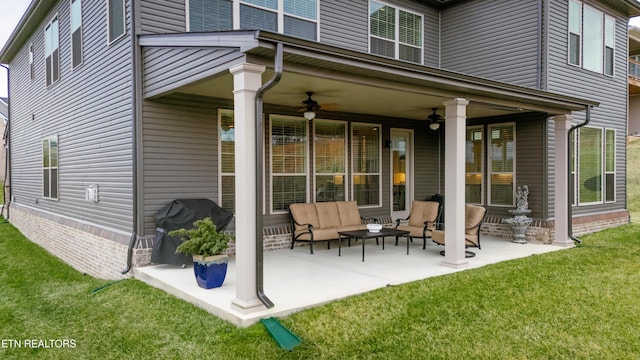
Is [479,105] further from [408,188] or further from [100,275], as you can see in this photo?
[100,275]

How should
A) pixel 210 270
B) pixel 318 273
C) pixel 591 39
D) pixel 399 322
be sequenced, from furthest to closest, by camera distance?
pixel 591 39
pixel 318 273
pixel 210 270
pixel 399 322

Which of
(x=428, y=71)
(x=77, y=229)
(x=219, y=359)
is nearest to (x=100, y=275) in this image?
(x=77, y=229)

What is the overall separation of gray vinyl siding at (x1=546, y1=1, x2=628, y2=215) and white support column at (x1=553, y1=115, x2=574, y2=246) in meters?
0.44

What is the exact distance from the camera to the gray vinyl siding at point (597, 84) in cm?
944

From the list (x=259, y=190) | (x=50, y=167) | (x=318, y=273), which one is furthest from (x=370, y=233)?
(x=50, y=167)

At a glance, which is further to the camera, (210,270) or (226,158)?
(226,158)

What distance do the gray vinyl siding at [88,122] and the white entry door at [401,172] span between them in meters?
5.63

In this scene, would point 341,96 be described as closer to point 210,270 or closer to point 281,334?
point 210,270

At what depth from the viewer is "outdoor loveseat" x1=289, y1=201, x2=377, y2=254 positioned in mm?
7848

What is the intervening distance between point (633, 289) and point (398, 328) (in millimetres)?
3455

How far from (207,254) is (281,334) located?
1755mm

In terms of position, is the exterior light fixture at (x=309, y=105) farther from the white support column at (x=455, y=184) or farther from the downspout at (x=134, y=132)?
the downspout at (x=134, y=132)

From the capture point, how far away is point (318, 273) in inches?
242

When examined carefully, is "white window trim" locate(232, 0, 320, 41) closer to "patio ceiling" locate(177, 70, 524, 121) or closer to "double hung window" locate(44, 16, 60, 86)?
"patio ceiling" locate(177, 70, 524, 121)
